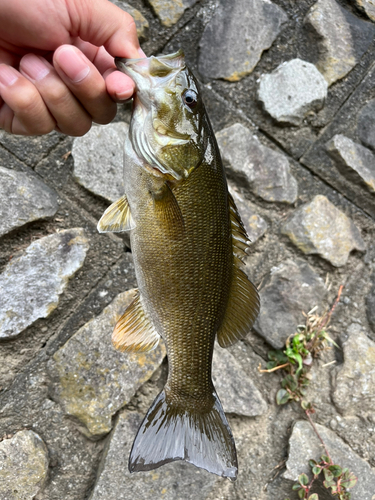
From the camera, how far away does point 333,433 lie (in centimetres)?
147

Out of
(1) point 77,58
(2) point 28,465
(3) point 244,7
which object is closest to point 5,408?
(2) point 28,465

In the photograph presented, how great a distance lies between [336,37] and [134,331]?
143 cm

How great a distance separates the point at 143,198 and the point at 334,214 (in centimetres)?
99

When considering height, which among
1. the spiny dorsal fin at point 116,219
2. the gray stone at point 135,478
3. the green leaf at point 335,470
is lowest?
the gray stone at point 135,478

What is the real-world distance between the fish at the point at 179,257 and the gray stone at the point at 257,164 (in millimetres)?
575

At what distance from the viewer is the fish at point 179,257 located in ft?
3.04

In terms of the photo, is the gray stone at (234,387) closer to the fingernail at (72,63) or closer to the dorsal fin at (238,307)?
the dorsal fin at (238,307)

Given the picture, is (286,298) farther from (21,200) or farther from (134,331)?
(21,200)

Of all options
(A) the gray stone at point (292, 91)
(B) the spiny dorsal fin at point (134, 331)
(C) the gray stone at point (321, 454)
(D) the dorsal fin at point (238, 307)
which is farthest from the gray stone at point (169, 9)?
(C) the gray stone at point (321, 454)

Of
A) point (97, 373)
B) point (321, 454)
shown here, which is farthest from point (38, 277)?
point (321, 454)

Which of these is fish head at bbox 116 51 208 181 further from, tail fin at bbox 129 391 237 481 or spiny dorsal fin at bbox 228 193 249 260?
tail fin at bbox 129 391 237 481

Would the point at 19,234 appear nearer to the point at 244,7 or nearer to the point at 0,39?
the point at 0,39

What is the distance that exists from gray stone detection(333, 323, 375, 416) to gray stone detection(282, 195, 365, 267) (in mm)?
326

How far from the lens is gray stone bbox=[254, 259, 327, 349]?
60.4 inches
